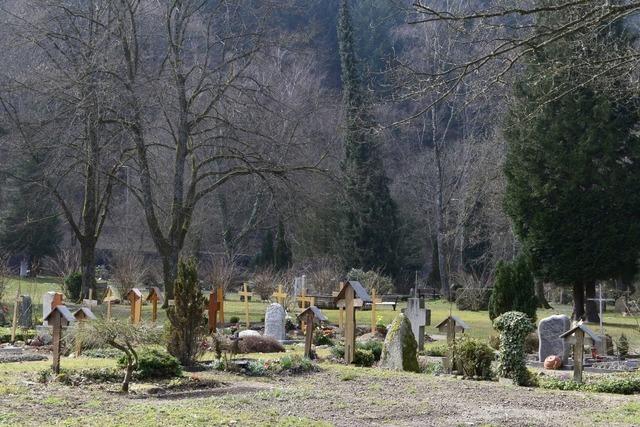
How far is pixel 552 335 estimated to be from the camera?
58.5 ft

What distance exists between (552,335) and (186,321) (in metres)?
7.19

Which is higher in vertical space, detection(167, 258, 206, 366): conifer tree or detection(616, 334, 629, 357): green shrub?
detection(167, 258, 206, 366): conifer tree

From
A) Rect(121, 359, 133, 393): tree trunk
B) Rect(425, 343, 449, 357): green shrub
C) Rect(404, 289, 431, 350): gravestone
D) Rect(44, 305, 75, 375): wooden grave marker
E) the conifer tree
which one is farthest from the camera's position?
Rect(404, 289, 431, 350): gravestone

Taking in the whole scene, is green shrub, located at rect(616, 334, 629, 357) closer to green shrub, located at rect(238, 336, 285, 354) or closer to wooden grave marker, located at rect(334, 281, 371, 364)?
wooden grave marker, located at rect(334, 281, 371, 364)

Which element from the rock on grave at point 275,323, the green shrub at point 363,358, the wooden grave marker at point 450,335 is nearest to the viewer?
the wooden grave marker at point 450,335

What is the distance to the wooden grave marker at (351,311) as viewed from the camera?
53.5 ft

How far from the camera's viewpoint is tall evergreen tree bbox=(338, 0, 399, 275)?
47.2 m

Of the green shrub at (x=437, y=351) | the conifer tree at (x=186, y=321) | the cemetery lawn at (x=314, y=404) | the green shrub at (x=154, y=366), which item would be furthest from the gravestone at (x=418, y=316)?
the green shrub at (x=154, y=366)

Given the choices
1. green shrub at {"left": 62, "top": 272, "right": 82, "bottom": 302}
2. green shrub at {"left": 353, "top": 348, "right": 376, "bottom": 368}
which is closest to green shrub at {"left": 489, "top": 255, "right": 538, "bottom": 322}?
green shrub at {"left": 353, "top": 348, "right": 376, "bottom": 368}

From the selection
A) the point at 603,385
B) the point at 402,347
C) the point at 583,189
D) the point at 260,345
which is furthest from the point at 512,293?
the point at 603,385

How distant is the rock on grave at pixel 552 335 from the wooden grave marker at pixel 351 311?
148 inches

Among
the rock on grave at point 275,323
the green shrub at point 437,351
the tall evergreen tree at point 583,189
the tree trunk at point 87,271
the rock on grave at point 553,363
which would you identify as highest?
the tall evergreen tree at point 583,189

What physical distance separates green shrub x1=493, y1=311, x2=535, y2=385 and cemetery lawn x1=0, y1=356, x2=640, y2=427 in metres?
0.51

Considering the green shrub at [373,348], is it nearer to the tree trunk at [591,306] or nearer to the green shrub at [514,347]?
the green shrub at [514,347]
